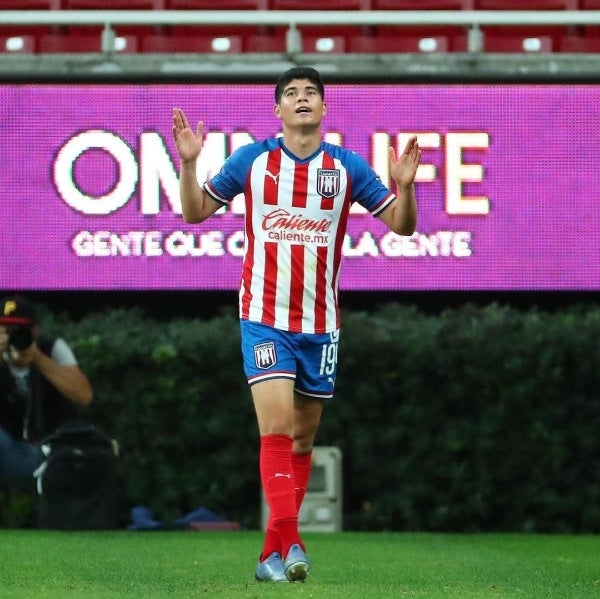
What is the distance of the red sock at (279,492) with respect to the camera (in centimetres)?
568

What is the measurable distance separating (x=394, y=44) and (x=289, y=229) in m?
6.07

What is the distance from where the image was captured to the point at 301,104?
233 inches

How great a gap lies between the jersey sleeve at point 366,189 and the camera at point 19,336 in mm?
3389

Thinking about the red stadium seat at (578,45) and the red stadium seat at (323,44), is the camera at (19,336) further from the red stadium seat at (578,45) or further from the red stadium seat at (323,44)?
the red stadium seat at (578,45)

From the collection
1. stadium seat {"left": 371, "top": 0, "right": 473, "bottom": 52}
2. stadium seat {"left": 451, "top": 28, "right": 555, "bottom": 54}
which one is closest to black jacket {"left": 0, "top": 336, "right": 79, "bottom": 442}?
stadium seat {"left": 371, "top": 0, "right": 473, "bottom": 52}

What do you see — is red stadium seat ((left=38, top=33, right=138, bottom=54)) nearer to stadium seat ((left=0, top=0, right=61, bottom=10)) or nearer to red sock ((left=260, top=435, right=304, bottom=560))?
stadium seat ((left=0, top=0, right=61, bottom=10))

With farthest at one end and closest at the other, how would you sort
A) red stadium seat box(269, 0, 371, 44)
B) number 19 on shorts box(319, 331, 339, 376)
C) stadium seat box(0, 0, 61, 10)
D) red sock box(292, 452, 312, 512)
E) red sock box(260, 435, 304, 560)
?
stadium seat box(0, 0, 61, 10) → red stadium seat box(269, 0, 371, 44) → red sock box(292, 452, 312, 512) → number 19 on shorts box(319, 331, 339, 376) → red sock box(260, 435, 304, 560)

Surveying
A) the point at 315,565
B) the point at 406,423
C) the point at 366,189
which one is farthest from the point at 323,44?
the point at 366,189

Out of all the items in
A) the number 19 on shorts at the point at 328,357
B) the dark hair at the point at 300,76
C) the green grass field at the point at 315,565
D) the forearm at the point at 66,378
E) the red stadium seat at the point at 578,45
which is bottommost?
the green grass field at the point at 315,565

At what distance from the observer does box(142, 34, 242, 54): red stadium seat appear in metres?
11.8

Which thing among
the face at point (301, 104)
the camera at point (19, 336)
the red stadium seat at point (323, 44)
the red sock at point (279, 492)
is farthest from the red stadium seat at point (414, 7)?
the red sock at point (279, 492)

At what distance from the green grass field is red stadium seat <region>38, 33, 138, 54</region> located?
4.06 meters

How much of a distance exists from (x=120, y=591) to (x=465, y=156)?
5.94 m

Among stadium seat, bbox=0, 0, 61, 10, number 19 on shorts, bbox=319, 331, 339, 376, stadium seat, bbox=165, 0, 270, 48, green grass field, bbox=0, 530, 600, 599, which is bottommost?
green grass field, bbox=0, 530, 600, 599
